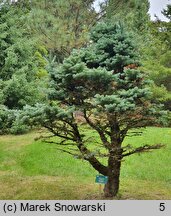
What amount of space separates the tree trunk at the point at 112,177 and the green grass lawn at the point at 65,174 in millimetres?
195

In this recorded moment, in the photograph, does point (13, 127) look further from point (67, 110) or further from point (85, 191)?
point (67, 110)

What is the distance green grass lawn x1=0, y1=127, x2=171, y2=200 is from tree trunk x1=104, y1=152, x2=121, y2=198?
20 centimetres

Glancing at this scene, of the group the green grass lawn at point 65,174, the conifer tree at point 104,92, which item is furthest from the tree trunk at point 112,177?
the green grass lawn at point 65,174

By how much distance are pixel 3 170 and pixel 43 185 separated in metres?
1.89

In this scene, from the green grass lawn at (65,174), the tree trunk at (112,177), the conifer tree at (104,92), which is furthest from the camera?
the green grass lawn at (65,174)

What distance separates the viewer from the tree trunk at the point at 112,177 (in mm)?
6219

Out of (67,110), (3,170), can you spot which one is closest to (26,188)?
(3,170)

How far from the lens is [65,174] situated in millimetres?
8672

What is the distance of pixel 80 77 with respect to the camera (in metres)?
5.43

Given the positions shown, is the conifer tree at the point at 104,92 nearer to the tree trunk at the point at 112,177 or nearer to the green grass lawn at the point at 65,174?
the tree trunk at the point at 112,177

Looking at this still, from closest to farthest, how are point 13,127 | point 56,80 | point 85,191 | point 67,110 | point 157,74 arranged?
point 67,110, point 56,80, point 85,191, point 13,127, point 157,74

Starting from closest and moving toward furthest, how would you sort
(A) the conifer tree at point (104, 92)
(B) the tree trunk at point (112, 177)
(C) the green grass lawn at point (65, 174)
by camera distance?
1. (A) the conifer tree at point (104, 92)
2. (B) the tree trunk at point (112, 177)
3. (C) the green grass lawn at point (65, 174)

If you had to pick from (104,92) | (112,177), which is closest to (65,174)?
(112,177)

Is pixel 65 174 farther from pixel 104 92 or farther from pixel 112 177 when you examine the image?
pixel 104 92
